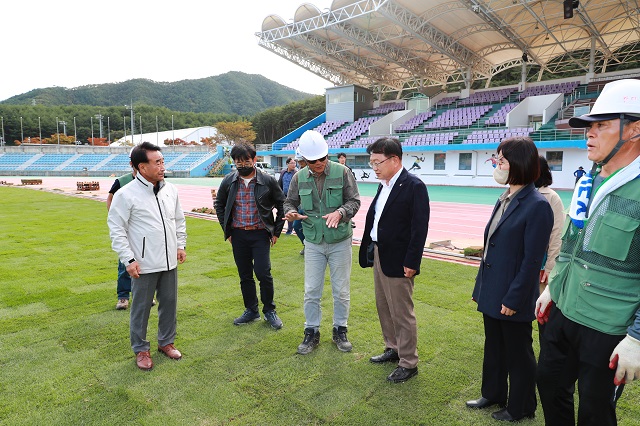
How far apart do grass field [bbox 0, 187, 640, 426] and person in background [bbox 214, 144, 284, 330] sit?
0.33 m

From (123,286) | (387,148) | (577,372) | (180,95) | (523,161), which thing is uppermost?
(180,95)

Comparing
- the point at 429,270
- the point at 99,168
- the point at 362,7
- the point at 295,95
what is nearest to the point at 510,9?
the point at 362,7

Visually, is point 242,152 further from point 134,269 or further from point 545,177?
point 545,177

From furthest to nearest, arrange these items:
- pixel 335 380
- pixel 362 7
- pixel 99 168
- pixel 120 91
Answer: pixel 120 91 < pixel 99 168 < pixel 362 7 < pixel 335 380

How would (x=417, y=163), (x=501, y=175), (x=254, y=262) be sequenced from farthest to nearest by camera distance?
(x=417, y=163)
(x=254, y=262)
(x=501, y=175)

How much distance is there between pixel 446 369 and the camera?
3.32 meters

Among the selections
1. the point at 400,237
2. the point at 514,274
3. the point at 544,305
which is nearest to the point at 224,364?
the point at 400,237

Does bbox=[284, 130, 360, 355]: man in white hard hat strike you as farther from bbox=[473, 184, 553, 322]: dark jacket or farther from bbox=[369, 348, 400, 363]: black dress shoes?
bbox=[473, 184, 553, 322]: dark jacket

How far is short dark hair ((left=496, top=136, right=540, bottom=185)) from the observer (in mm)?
2467

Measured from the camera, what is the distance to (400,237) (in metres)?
3.17

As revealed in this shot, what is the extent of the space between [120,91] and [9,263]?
13317 centimetres

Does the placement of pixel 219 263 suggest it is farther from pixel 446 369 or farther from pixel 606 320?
pixel 606 320

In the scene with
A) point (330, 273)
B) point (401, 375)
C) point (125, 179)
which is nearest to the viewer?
point (401, 375)

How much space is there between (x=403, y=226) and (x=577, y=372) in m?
1.48
